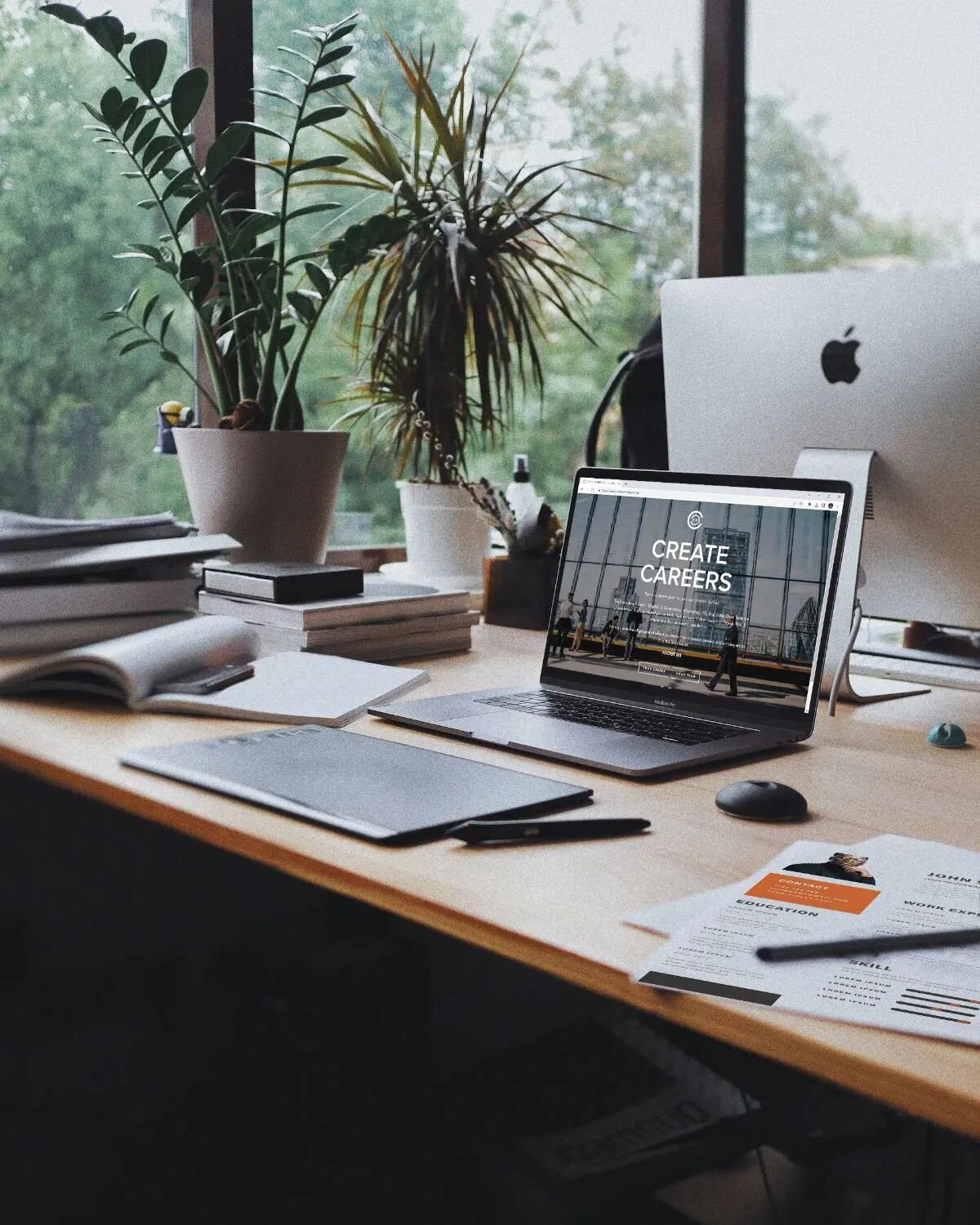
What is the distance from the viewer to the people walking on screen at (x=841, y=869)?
867 millimetres

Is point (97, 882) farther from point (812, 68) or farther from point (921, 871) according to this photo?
point (812, 68)

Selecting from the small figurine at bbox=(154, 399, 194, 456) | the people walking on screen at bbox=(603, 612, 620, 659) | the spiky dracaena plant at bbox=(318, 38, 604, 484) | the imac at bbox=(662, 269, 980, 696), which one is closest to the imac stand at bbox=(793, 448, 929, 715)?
the imac at bbox=(662, 269, 980, 696)

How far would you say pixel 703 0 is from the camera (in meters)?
3.65

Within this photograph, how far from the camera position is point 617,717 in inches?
53.4

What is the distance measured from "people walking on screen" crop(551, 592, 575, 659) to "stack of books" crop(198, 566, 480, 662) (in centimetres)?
30

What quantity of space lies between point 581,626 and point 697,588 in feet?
0.50

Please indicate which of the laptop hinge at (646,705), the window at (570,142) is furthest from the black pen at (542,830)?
the window at (570,142)

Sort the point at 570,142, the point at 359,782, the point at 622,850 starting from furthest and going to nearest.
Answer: the point at 570,142 → the point at 359,782 → the point at 622,850

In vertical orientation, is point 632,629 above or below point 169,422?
below

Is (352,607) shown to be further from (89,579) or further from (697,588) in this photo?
(697,588)

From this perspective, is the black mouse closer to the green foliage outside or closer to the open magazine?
the open magazine

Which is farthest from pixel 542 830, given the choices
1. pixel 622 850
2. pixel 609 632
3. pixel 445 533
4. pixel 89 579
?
pixel 445 533

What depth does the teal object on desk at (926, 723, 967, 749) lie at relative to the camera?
1.33 m

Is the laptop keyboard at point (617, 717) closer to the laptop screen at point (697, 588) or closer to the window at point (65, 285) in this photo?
the laptop screen at point (697, 588)
